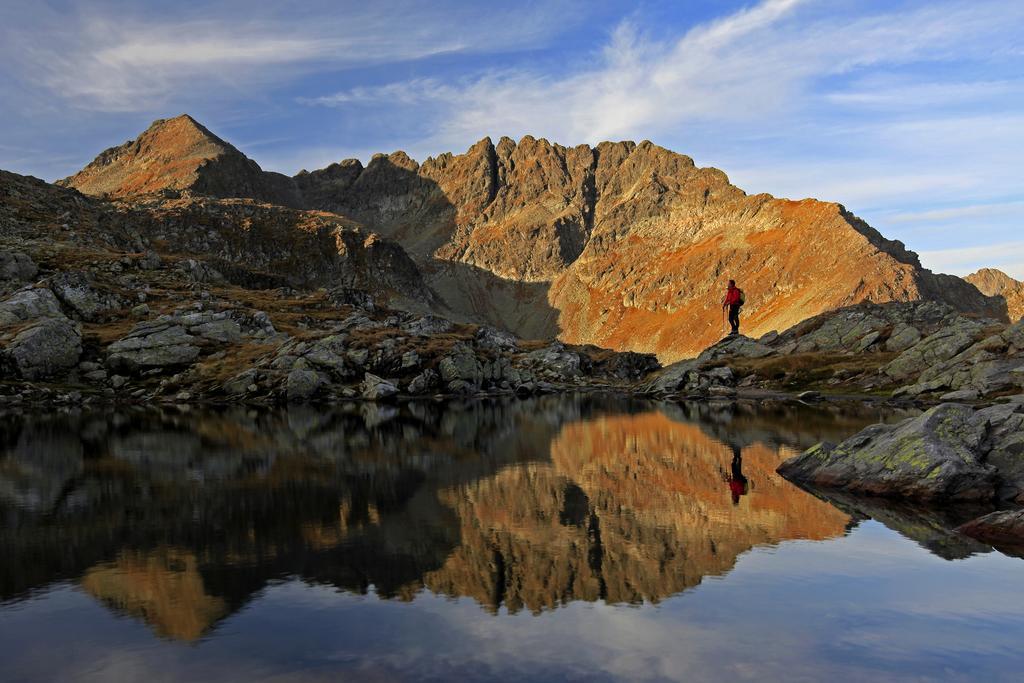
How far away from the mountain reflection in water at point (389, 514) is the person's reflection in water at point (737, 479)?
11.4 inches

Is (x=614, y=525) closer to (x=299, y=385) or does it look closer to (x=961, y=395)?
(x=961, y=395)

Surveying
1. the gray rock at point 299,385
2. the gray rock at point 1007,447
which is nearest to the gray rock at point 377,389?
the gray rock at point 299,385

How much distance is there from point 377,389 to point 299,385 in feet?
39.9

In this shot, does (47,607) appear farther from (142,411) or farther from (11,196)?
(11,196)

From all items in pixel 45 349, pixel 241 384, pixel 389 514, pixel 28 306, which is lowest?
pixel 389 514

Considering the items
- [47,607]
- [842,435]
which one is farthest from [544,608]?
[842,435]

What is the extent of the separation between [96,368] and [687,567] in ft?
354

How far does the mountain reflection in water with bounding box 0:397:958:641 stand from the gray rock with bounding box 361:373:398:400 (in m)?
46.7

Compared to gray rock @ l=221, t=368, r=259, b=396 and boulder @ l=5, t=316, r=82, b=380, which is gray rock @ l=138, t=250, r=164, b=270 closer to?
boulder @ l=5, t=316, r=82, b=380

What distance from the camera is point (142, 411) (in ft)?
300

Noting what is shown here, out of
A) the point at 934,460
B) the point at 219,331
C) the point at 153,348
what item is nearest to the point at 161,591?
the point at 934,460

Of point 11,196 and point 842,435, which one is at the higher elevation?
point 11,196

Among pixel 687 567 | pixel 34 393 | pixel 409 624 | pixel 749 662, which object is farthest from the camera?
pixel 34 393

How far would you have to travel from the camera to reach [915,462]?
118 feet
